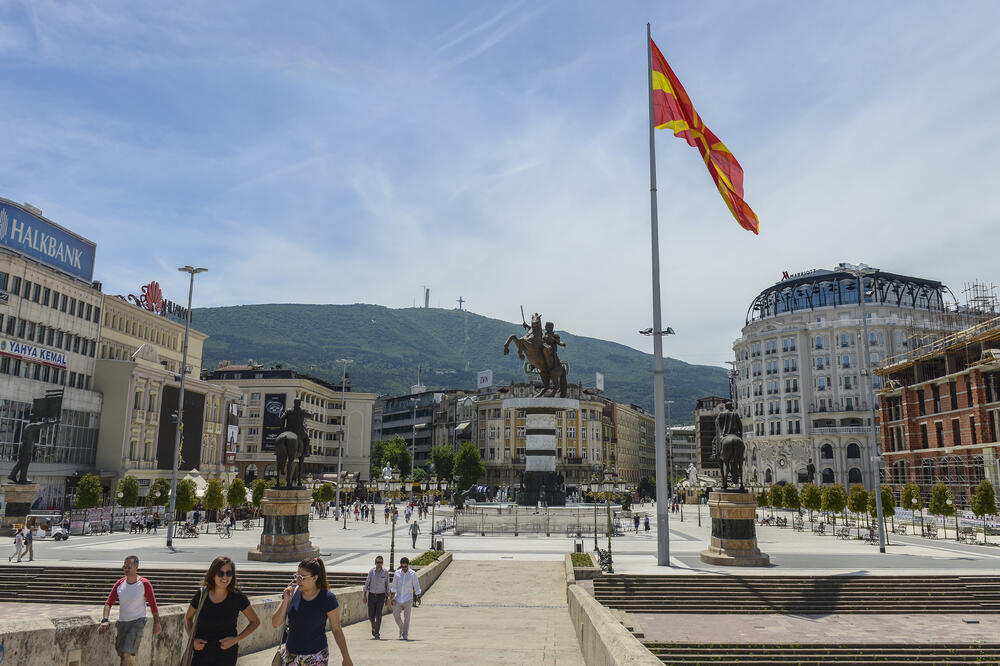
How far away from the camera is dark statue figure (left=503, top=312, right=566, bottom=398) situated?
4678 centimetres

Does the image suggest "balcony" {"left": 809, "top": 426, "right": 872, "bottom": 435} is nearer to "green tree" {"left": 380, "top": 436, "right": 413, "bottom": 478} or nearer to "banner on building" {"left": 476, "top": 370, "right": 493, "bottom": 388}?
"banner on building" {"left": 476, "top": 370, "right": 493, "bottom": 388}

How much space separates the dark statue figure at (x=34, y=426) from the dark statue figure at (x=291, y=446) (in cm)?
2552

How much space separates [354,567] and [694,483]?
55583mm

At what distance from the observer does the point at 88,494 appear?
4703cm

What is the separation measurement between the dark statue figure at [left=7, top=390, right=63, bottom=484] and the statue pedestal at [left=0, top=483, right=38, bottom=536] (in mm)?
744

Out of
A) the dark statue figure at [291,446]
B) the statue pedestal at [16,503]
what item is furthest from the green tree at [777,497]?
the statue pedestal at [16,503]

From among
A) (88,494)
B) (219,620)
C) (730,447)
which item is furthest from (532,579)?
(88,494)

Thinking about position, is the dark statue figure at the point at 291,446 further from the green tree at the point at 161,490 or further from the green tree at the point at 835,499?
the green tree at the point at 835,499

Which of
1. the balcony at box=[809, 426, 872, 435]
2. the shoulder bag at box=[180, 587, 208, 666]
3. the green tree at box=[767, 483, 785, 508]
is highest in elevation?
the balcony at box=[809, 426, 872, 435]

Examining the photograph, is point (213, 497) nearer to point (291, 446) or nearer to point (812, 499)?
point (291, 446)

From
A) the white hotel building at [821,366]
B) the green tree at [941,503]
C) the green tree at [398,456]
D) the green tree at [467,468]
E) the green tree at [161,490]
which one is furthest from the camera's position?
the green tree at [398,456]

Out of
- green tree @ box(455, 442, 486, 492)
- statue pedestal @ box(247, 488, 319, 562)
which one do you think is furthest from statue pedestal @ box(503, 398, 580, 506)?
green tree @ box(455, 442, 486, 492)

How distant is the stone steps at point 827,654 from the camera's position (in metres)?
13.5

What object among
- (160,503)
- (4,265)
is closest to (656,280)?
(160,503)
